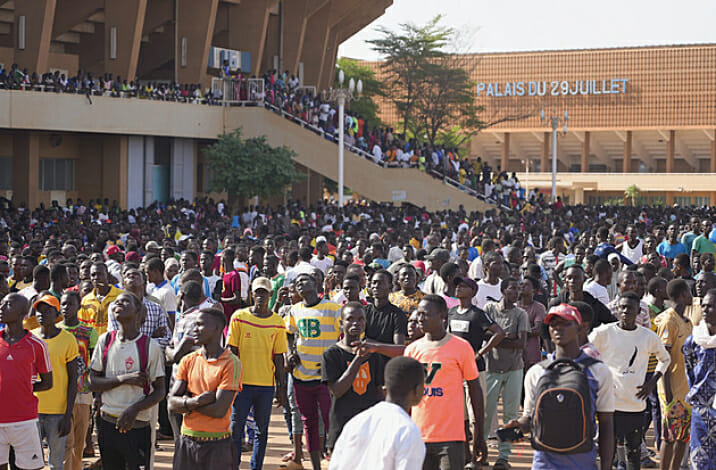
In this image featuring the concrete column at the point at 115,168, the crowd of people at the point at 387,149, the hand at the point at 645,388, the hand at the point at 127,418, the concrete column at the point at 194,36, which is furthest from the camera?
the concrete column at the point at 194,36

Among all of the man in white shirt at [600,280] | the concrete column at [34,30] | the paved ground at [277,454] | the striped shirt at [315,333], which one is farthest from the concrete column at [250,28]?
the striped shirt at [315,333]

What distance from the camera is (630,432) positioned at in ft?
25.5

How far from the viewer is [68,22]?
3691 cm

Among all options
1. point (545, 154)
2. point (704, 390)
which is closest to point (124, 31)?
point (704, 390)

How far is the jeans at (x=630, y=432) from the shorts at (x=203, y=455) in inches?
121

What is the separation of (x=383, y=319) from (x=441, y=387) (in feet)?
4.62

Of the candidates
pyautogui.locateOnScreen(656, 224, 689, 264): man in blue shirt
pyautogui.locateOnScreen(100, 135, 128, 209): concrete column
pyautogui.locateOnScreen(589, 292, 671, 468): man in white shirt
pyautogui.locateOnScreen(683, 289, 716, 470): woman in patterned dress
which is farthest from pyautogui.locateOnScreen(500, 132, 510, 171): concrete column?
pyautogui.locateOnScreen(683, 289, 716, 470): woman in patterned dress

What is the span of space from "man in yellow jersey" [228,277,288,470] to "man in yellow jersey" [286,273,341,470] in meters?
0.27

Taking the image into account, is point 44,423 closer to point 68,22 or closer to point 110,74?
point 110,74

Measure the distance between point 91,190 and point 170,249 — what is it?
2480 centimetres

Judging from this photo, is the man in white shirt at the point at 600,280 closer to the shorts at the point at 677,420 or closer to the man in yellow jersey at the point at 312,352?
the shorts at the point at 677,420

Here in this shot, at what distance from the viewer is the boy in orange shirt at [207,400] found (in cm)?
657

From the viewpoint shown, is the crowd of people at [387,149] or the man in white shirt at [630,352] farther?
the crowd of people at [387,149]

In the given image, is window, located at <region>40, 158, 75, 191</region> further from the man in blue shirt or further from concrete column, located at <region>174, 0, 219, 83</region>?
the man in blue shirt
